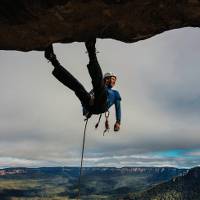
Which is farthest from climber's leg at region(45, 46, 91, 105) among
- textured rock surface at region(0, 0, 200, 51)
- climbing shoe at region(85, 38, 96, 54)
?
textured rock surface at region(0, 0, 200, 51)

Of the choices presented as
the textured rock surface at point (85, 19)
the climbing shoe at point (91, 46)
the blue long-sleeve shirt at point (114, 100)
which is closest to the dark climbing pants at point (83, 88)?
the blue long-sleeve shirt at point (114, 100)

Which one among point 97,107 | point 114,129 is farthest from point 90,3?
point 114,129

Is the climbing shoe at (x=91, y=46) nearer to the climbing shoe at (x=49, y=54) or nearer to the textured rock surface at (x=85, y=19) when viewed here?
the textured rock surface at (x=85, y=19)

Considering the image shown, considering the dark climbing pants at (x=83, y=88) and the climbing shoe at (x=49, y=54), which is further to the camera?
the climbing shoe at (x=49, y=54)

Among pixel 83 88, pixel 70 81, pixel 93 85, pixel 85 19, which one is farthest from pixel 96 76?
pixel 85 19

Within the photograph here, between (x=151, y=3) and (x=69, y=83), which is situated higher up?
(x=151, y=3)

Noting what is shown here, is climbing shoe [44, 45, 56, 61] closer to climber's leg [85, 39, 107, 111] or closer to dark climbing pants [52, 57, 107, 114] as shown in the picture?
dark climbing pants [52, 57, 107, 114]

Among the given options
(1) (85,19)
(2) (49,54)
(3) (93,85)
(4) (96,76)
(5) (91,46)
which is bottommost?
(3) (93,85)

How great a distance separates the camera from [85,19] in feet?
43.0

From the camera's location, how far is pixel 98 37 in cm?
1466

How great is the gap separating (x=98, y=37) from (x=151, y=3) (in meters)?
2.79

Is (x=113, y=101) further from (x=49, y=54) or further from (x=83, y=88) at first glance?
(x=49, y=54)

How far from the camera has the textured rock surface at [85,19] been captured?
12.0 m

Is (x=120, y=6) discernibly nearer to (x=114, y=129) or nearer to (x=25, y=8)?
(x=25, y=8)
